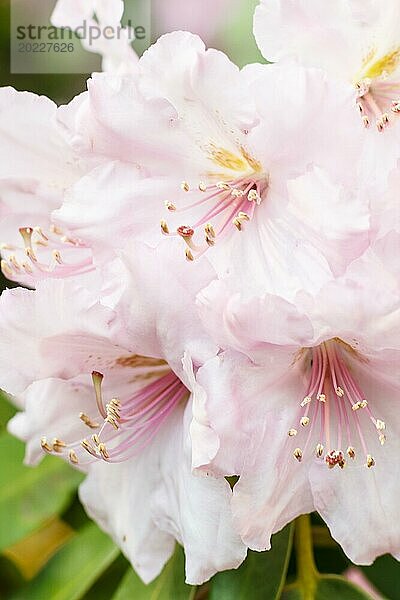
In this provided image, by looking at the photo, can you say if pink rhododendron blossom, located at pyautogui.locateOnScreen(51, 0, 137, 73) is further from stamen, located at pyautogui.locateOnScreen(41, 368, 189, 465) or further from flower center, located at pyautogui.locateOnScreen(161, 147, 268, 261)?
stamen, located at pyautogui.locateOnScreen(41, 368, 189, 465)

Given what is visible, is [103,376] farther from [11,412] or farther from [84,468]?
[11,412]

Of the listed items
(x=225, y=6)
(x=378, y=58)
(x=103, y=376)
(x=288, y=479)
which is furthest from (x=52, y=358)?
(x=225, y=6)

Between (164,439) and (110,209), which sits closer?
(110,209)

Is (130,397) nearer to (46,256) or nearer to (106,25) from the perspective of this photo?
(46,256)

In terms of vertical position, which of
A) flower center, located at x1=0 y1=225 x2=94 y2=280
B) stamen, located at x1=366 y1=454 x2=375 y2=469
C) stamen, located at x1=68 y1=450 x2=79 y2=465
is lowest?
stamen, located at x1=68 y1=450 x2=79 y2=465

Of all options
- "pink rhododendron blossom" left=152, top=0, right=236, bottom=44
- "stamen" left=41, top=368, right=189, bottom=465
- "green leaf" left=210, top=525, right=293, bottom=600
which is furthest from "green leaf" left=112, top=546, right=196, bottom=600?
"pink rhododendron blossom" left=152, top=0, right=236, bottom=44

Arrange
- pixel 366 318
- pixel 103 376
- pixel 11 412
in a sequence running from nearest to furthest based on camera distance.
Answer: pixel 366 318 < pixel 103 376 < pixel 11 412

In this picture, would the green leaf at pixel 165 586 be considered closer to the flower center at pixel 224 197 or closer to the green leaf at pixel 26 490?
the green leaf at pixel 26 490

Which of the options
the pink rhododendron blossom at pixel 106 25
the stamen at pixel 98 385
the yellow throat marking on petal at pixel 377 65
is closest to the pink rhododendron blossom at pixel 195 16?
the pink rhododendron blossom at pixel 106 25
